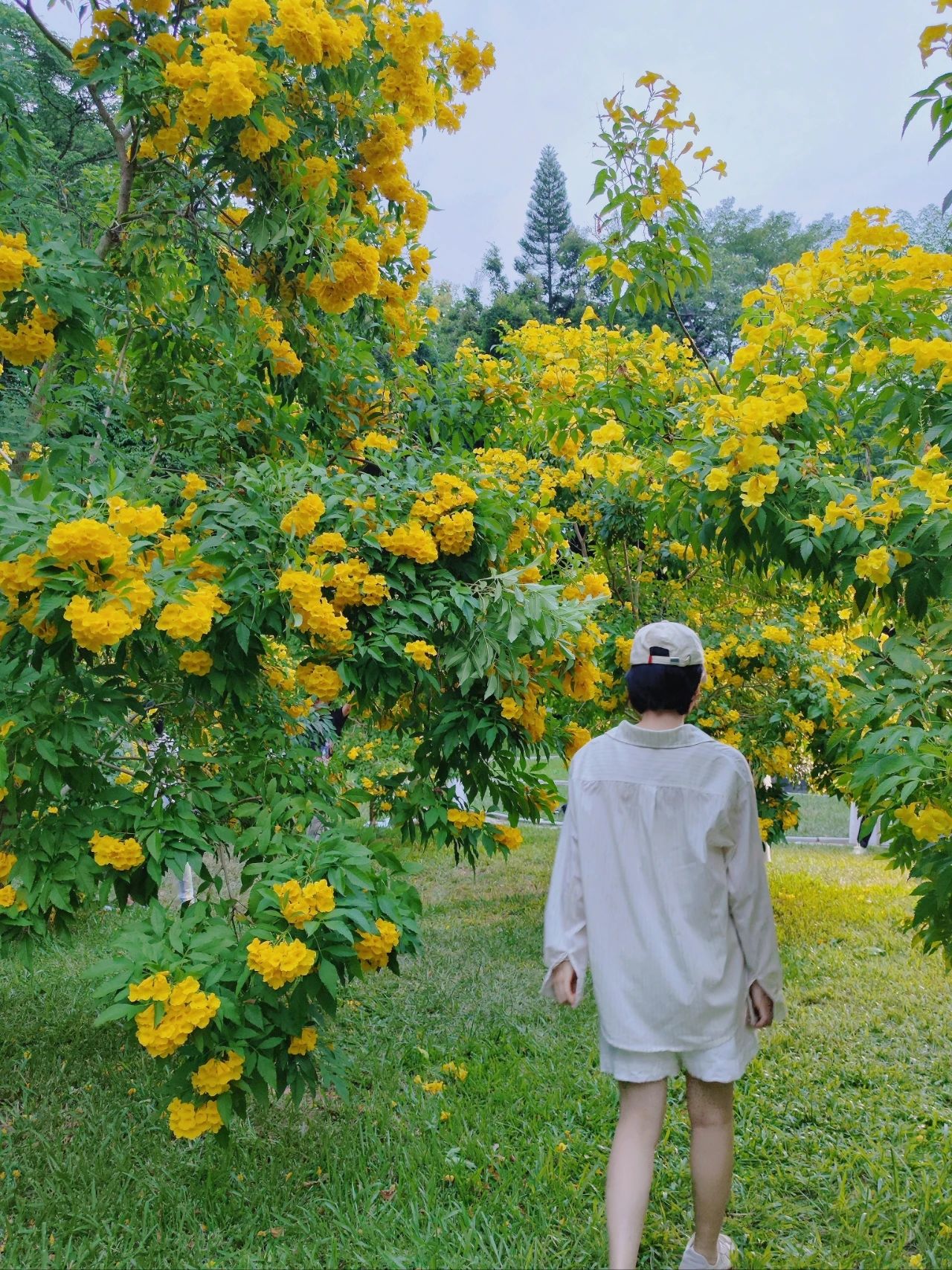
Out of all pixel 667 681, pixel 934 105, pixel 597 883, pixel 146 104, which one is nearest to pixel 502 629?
pixel 667 681

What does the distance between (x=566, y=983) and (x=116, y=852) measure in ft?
3.41

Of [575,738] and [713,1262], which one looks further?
[575,738]

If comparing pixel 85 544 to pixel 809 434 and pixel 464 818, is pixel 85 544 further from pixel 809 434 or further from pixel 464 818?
pixel 809 434

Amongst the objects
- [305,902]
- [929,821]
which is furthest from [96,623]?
[929,821]

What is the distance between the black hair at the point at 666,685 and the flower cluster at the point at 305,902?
752 millimetres

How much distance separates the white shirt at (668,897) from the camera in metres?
1.56

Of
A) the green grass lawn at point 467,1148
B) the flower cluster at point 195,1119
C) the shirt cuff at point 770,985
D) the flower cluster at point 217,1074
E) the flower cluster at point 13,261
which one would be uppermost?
the flower cluster at point 13,261

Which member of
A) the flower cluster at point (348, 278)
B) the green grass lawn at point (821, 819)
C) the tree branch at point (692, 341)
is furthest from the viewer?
the green grass lawn at point (821, 819)

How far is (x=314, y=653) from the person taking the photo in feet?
7.10

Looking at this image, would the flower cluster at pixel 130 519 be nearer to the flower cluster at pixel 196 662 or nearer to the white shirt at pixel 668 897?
the flower cluster at pixel 196 662

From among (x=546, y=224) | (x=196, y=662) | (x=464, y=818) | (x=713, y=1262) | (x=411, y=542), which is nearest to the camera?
(x=713, y=1262)

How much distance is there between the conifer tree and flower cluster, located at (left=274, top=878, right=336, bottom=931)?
32.5 metres

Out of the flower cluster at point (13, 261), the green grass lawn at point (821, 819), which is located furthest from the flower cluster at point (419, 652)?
the green grass lawn at point (821, 819)

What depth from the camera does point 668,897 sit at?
158 centimetres
